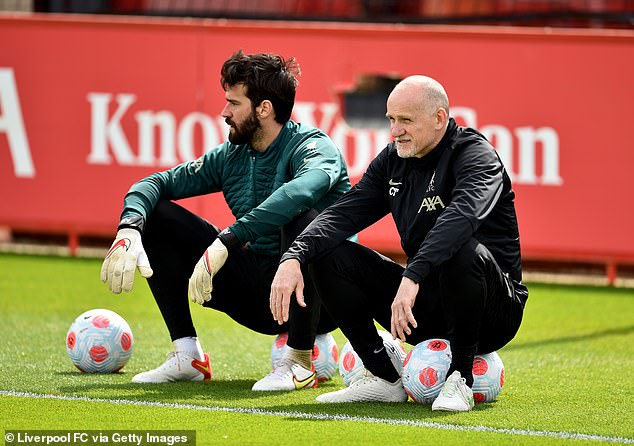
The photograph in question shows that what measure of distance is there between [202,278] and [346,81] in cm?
563

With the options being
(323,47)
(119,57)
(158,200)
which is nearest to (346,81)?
(323,47)

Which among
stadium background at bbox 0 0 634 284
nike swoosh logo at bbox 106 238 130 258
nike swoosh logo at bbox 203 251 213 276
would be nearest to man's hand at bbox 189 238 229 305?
nike swoosh logo at bbox 203 251 213 276

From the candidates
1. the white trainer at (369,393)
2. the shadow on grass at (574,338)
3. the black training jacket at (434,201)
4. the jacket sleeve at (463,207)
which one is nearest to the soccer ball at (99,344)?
the white trainer at (369,393)

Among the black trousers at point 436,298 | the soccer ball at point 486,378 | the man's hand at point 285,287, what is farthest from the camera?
the soccer ball at point 486,378

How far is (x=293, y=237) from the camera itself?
6.32 meters

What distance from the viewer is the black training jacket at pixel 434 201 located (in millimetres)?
5676

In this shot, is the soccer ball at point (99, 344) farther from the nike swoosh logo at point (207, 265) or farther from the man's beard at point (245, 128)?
the man's beard at point (245, 128)

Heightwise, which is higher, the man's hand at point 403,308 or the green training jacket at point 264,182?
the green training jacket at point 264,182

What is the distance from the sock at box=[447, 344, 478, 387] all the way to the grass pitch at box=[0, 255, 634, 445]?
0.17 metres

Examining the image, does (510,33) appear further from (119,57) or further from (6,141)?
(6,141)

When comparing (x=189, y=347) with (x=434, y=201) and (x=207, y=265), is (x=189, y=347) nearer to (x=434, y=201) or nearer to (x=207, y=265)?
(x=207, y=265)

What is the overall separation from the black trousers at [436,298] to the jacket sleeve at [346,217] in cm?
6

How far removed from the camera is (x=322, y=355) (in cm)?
675

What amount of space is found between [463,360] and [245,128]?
66.3 inches
